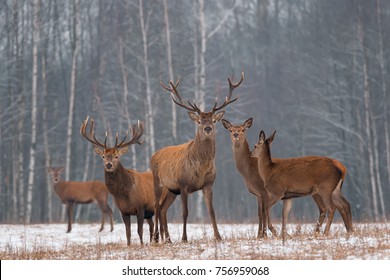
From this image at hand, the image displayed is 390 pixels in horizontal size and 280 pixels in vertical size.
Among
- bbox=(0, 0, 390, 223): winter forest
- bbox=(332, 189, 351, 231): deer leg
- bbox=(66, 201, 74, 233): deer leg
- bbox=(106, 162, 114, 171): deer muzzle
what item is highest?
bbox=(0, 0, 390, 223): winter forest

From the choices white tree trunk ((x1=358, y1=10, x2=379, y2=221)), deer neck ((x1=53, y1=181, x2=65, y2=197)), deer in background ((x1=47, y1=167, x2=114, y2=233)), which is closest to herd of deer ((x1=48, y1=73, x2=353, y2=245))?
deer in background ((x1=47, y1=167, x2=114, y2=233))

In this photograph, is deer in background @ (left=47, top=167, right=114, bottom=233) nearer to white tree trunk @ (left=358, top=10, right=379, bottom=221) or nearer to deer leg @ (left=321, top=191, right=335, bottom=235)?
deer leg @ (left=321, top=191, right=335, bottom=235)

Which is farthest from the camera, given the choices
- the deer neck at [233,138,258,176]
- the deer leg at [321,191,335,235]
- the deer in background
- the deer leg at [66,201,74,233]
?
the deer in background

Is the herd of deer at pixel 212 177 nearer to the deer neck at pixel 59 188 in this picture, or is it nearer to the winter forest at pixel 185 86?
the deer neck at pixel 59 188

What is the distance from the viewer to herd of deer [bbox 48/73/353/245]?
1189cm

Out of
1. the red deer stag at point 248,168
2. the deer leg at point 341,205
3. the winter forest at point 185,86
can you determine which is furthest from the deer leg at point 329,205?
the winter forest at point 185,86

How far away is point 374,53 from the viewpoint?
98.9 ft

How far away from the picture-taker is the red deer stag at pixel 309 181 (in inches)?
464

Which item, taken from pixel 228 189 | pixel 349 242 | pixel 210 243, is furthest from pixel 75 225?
pixel 228 189

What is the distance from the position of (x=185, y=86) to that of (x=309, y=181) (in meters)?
22.7

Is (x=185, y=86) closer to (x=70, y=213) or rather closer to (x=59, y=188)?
(x=59, y=188)

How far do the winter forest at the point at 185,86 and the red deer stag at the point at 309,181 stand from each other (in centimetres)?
1391

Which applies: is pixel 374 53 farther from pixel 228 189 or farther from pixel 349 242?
pixel 349 242

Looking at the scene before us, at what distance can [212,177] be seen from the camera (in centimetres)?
1239
